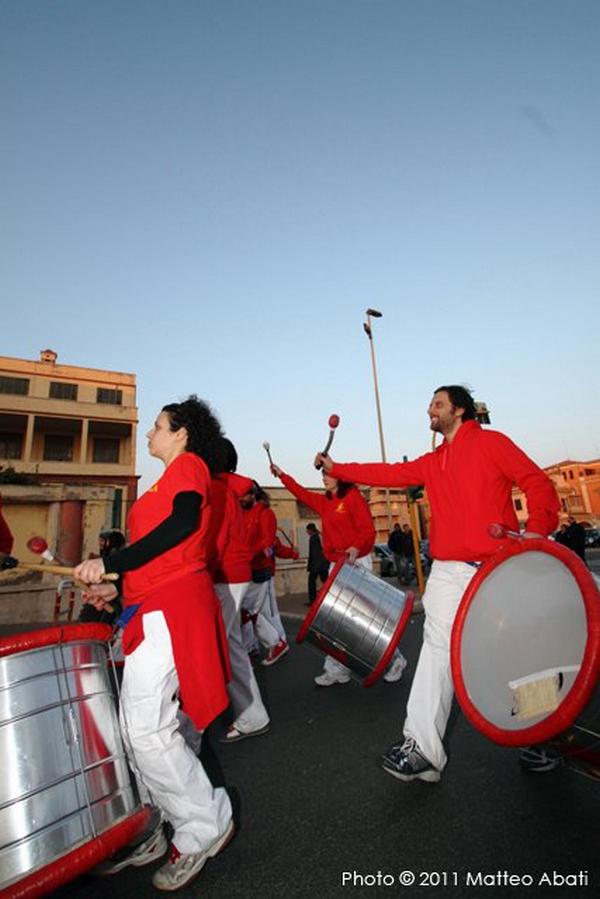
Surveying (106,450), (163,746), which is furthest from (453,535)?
(106,450)

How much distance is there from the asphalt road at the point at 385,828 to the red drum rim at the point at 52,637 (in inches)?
39.1

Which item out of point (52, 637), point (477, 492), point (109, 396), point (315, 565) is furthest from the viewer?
point (109, 396)

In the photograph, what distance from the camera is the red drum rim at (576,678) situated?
5.01ft

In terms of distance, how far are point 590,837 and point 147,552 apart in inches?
84.7

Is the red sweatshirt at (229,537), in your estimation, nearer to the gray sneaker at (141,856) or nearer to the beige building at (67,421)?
the gray sneaker at (141,856)

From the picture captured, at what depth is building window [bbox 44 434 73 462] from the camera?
34.8 meters

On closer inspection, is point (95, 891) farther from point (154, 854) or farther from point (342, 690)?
point (342, 690)

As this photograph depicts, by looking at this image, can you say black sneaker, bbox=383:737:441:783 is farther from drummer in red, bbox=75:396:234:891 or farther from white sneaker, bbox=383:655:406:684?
white sneaker, bbox=383:655:406:684

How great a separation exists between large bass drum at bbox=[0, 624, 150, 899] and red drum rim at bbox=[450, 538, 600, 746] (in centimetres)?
134

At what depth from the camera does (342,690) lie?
4.59 m

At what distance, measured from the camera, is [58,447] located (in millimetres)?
35219

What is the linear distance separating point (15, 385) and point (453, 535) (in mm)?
37671

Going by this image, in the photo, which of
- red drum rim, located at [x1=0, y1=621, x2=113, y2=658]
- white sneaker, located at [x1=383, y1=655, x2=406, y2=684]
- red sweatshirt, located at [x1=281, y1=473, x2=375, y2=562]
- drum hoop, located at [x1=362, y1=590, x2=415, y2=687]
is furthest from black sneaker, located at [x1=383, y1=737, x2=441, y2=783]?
red sweatshirt, located at [x1=281, y1=473, x2=375, y2=562]

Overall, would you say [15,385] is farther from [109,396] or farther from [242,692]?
[242,692]
